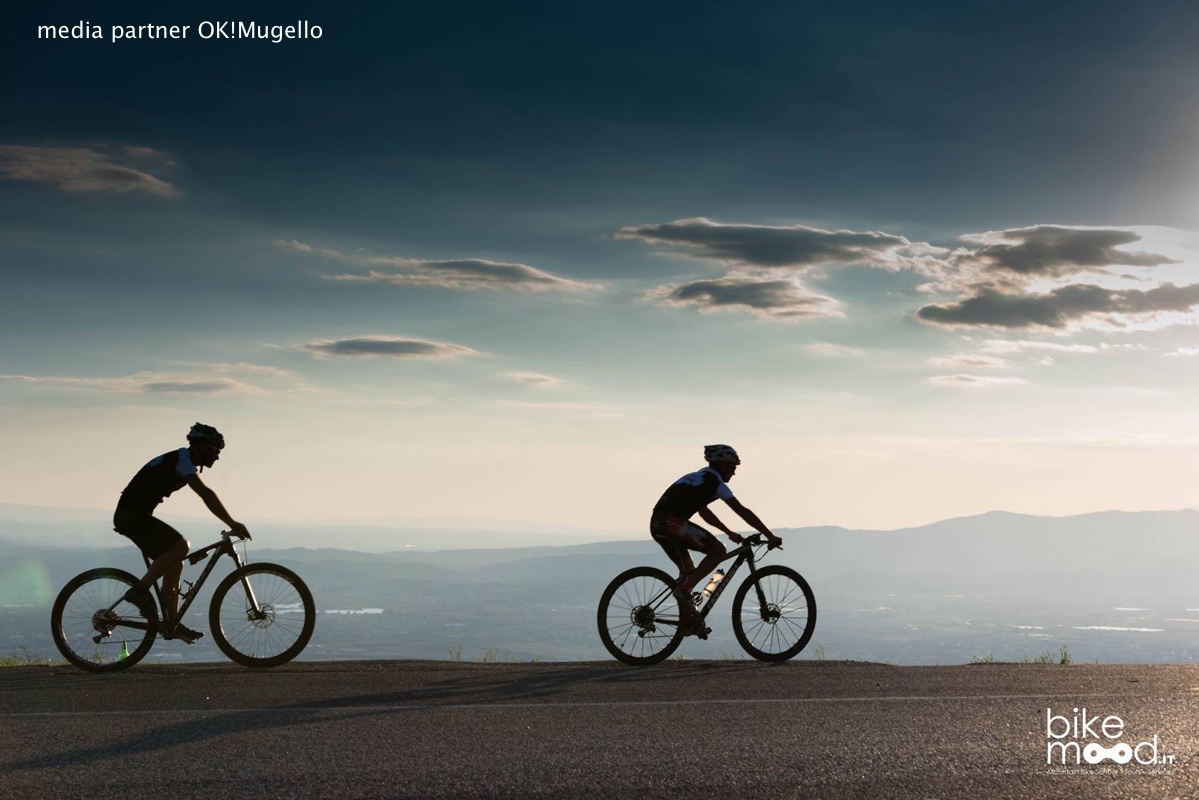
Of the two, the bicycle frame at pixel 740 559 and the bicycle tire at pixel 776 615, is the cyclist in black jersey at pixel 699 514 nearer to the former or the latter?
the bicycle frame at pixel 740 559

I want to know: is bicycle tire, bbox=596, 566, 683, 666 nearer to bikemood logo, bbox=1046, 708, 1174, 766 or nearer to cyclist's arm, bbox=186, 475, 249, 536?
cyclist's arm, bbox=186, 475, 249, 536

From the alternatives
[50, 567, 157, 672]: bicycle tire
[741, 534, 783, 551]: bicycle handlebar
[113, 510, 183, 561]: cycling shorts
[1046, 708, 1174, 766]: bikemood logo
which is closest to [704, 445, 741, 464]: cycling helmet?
[741, 534, 783, 551]: bicycle handlebar

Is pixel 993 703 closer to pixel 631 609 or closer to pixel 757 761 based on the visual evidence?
pixel 757 761

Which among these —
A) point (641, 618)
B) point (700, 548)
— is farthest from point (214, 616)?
point (700, 548)

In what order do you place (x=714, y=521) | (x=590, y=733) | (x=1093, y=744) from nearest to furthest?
(x=1093, y=744), (x=590, y=733), (x=714, y=521)

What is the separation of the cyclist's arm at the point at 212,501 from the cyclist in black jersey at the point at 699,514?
172 inches

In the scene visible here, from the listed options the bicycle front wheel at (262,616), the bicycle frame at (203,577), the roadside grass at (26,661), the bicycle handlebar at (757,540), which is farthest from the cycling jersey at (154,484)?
the bicycle handlebar at (757,540)

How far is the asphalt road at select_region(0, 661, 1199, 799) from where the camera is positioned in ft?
20.3

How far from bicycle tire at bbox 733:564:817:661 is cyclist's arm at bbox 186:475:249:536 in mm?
5355

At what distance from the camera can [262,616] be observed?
1148cm

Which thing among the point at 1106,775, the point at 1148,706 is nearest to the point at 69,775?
the point at 1106,775

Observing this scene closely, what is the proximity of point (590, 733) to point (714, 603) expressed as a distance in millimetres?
4997

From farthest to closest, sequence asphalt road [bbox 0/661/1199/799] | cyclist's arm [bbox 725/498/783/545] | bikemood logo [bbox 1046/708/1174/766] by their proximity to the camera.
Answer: cyclist's arm [bbox 725/498/783/545] → bikemood logo [bbox 1046/708/1174/766] → asphalt road [bbox 0/661/1199/799]

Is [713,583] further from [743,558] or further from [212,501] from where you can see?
[212,501]
